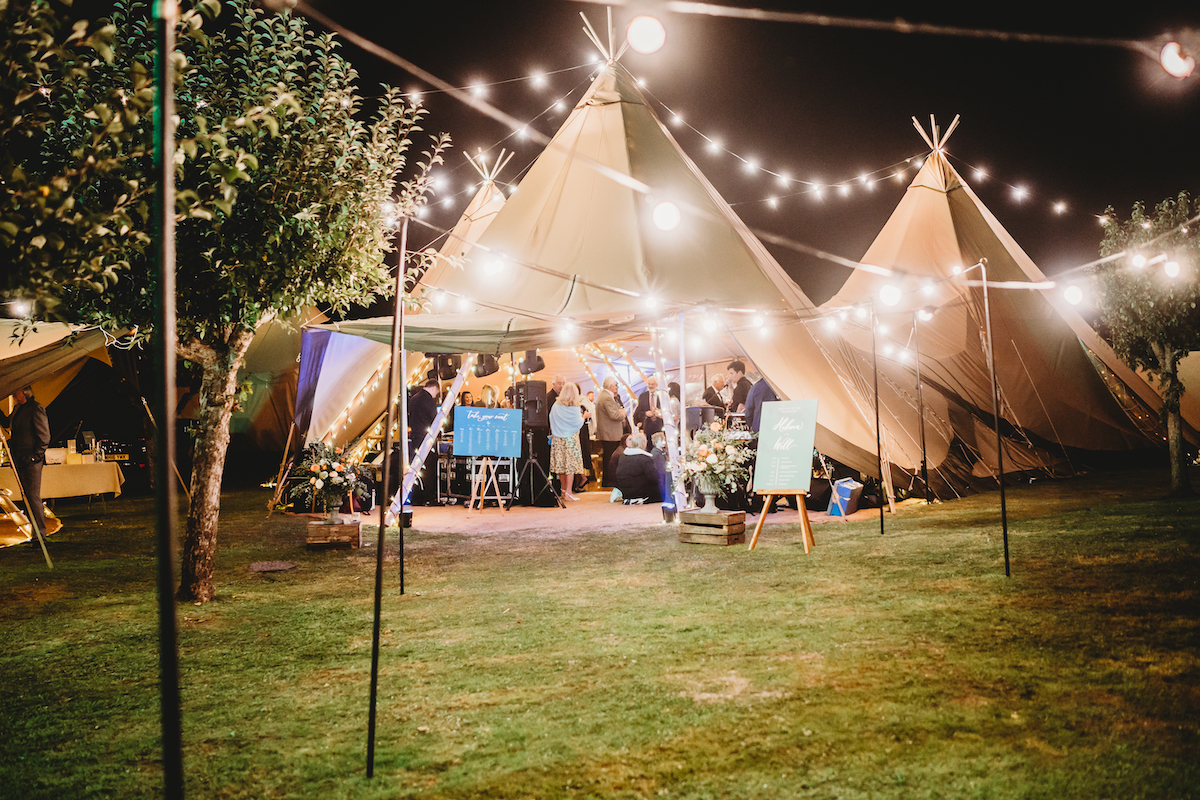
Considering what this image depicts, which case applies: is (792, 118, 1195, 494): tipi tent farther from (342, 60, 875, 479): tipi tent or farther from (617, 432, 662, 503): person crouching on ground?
(617, 432, 662, 503): person crouching on ground

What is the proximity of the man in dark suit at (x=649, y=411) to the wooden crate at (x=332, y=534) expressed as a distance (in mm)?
5285

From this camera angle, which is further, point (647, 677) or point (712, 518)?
point (712, 518)

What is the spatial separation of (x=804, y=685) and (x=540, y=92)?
9416mm

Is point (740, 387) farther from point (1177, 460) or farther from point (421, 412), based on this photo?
point (1177, 460)

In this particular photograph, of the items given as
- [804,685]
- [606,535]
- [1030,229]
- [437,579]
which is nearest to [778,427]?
[606,535]

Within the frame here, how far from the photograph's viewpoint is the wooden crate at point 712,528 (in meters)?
7.07

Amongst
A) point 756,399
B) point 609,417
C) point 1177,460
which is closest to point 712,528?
point 756,399

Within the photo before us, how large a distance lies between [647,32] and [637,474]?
692 cm

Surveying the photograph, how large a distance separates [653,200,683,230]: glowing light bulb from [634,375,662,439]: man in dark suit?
2.85 metres

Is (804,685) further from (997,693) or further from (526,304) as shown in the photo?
(526,304)

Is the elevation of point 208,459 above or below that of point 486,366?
below

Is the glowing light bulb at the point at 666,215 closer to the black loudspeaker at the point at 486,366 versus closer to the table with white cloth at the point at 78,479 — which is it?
the black loudspeaker at the point at 486,366

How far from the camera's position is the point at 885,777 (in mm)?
2338

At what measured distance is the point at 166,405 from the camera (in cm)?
137
